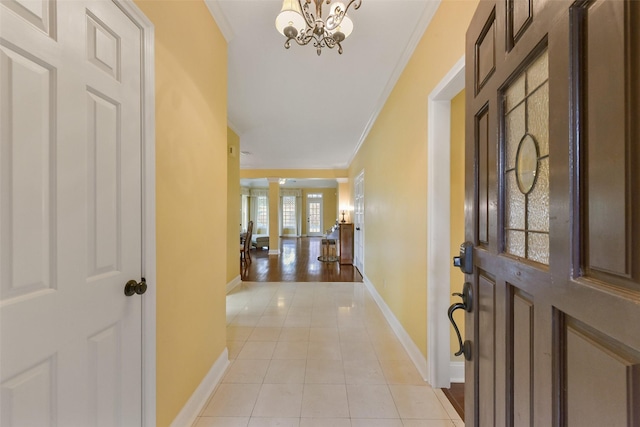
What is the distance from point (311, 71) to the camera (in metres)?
2.47

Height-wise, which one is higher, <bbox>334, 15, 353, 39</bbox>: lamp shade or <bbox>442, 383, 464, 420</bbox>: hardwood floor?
<bbox>334, 15, 353, 39</bbox>: lamp shade

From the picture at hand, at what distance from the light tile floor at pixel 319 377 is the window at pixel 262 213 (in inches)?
355

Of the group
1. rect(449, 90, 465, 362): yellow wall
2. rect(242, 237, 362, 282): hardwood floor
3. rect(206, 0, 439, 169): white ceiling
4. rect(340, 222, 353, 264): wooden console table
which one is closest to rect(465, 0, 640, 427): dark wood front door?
rect(449, 90, 465, 362): yellow wall

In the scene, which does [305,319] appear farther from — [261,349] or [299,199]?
[299,199]

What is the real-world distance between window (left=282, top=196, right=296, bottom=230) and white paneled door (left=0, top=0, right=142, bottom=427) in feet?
38.0

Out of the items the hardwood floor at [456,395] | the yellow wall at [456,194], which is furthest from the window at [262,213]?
the hardwood floor at [456,395]

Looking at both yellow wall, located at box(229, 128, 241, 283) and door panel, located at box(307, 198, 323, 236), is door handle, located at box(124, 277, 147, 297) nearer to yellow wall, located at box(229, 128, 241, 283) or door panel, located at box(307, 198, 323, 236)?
yellow wall, located at box(229, 128, 241, 283)

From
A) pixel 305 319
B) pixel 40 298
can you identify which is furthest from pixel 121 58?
pixel 305 319

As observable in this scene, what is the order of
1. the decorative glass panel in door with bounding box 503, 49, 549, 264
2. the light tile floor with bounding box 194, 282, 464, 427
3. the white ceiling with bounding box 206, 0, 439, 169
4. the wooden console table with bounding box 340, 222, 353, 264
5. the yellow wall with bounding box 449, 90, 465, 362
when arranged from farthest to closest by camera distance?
1. the wooden console table with bounding box 340, 222, 353, 264
2. the yellow wall with bounding box 449, 90, 465, 362
3. the white ceiling with bounding box 206, 0, 439, 169
4. the light tile floor with bounding box 194, 282, 464, 427
5. the decorative glass panel in door with bounding box 503, 49, 549, 264

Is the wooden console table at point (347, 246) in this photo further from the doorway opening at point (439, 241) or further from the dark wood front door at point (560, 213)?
the dark wood front door at point (560, 213)

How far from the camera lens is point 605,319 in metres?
0.42

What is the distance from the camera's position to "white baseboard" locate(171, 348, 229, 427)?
1426mm

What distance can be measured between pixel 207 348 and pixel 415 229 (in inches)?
71.4

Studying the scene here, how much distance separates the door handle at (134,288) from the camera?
1059 mm
